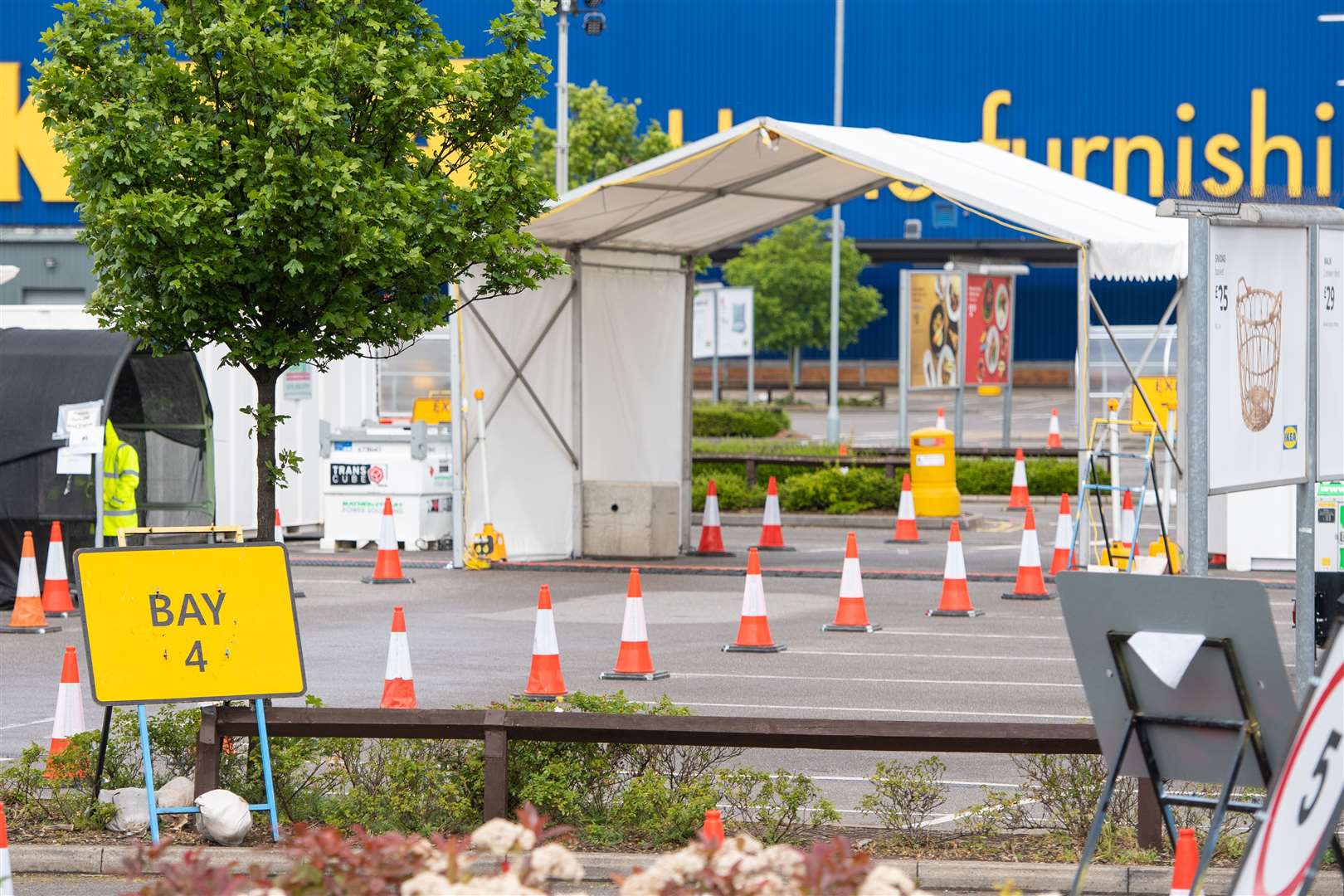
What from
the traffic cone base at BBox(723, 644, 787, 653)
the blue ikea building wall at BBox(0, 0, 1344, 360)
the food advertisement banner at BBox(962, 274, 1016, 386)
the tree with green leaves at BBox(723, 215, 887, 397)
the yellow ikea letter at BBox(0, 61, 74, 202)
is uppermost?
the blue ikea building wall at BBox(0, 0, 1344, 360)

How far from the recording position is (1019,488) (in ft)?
86.6

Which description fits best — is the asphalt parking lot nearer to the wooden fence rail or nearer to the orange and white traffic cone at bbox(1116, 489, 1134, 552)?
the wooden fence rail

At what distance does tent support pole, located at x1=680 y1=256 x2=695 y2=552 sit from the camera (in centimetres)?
2233

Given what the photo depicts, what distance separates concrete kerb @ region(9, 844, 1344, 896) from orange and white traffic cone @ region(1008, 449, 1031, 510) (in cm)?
1729

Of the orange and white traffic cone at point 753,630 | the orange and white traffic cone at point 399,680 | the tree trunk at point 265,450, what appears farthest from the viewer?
the orange and white traffic cone at point 753,630

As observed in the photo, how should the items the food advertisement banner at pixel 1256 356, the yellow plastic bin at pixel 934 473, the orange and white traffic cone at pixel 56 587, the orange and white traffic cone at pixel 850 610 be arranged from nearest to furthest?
1. the food advertisement banner at pixel 1256 356
2. the orange and white traffic cone at pixel 850 610
3. the orange and white traffic cone at pixel 56 587
4. the yellow plastic bin at pixel 934 473

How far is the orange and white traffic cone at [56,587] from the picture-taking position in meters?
17.1

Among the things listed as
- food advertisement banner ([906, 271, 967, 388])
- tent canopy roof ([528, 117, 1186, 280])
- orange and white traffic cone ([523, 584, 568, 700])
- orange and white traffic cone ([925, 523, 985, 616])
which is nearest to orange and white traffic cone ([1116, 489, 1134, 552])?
tent canopy roof ([528, 117, 1186, 280])

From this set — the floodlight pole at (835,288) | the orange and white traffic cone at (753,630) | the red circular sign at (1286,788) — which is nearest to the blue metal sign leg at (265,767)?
the red circular sign at (1286,788)

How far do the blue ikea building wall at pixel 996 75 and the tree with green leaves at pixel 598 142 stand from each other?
1647 centimetres

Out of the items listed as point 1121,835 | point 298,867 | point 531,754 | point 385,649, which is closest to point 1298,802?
point 298,867

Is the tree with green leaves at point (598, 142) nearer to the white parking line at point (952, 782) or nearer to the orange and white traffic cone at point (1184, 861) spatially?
the white parking line at point (952, 782)

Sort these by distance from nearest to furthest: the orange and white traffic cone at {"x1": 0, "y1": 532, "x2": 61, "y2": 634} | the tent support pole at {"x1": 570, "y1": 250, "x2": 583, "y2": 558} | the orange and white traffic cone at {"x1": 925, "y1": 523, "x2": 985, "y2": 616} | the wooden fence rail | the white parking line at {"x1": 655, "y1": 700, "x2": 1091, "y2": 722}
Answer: the wooden fence rail
the white parking line at {"x1": 655, "y1": 700, "x2": 1091, "y2": 722}
the orange and white traffic cone at {"x1": 0, "y1": 532, "x2": 61, "y2": 634}
the orange and white traffic cone at {"x1": 925, "y1": 523, "x2": 985, "y2": 616}
the tent support pole at {"x1": 570, "y1": 250, "x2": 583, "y2": 558}

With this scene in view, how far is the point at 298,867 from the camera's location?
389 cm
